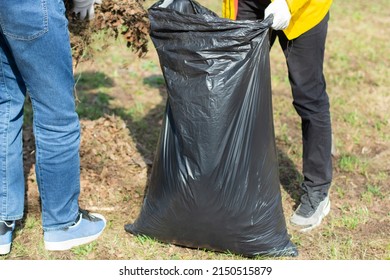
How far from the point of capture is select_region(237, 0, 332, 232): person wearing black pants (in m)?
3.09

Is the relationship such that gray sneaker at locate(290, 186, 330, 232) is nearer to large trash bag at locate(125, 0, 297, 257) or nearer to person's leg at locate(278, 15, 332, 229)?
person's leg at locate(278, 15, 332, 229)

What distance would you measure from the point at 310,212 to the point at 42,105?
59.1 inches

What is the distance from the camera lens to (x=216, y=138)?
9.23ft

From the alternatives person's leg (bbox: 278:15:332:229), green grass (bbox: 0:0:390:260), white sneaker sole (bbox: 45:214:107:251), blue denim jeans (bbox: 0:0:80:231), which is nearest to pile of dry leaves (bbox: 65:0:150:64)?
green grass (bbox: 0:0:390:260)

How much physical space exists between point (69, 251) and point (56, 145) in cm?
57

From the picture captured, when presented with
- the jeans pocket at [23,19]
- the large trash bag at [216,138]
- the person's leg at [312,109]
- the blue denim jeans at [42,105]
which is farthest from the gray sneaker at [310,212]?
the jeans pocket at [23,19]

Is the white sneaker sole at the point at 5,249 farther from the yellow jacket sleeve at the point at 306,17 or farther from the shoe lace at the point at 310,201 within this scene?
the yellow jacket sleeve at the point at 306,17

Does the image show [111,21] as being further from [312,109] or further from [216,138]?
[312,109]

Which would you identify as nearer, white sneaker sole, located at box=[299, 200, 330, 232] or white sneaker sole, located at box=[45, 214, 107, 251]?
white sneaker sole, located at box=[45, 214, 107, 251]

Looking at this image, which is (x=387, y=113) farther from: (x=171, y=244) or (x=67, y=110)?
(x=67, y=110)

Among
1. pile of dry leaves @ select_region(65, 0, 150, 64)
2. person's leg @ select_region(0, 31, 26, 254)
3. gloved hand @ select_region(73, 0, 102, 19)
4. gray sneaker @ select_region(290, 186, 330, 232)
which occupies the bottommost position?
gray sneaker @ select_region(290, 186, 330, 232)

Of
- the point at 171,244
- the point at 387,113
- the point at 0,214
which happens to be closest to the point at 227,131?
the point at 171,244

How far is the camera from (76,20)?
3.24 meters

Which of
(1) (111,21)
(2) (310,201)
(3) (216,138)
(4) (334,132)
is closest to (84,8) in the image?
(1) (111,21)
